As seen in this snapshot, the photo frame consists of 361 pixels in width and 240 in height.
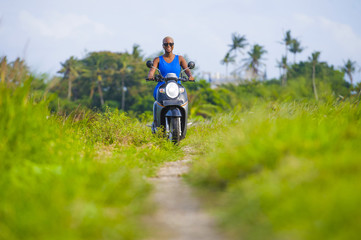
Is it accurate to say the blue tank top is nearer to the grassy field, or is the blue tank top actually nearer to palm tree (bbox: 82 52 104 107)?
the grassy field

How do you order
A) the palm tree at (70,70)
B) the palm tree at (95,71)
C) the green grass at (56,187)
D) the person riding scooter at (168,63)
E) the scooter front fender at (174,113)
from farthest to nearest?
the palm tree at (70,70), the palm tree at (95,71), the person riding scooter at (168,63), the scooter front fender at (174,113), the green grass at (56,187)

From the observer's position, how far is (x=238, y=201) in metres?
2.84

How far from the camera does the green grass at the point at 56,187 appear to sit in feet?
7.89

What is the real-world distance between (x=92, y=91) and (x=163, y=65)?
209ft

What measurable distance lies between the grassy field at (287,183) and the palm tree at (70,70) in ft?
224

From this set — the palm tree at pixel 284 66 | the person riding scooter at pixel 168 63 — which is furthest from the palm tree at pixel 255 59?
the person riding scooter at pixel 168 63

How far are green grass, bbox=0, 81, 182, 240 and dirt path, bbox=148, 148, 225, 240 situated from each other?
133mm

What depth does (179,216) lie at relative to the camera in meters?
2.80

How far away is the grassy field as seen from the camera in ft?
7.42

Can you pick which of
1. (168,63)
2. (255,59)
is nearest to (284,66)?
(255,59)

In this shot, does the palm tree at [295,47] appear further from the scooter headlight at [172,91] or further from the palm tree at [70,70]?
the scooter headlight at [172,91]

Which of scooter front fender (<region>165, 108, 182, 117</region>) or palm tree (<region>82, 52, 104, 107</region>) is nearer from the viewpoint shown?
scooter front fender (<region>165, 108, 182, 117</region>)

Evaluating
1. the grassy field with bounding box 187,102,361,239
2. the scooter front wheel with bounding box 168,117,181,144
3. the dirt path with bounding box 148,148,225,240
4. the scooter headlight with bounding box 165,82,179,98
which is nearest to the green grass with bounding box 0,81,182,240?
the dirt path with bounding box 148,148,225,240

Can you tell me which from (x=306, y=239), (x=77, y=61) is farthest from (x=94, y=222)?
(x=77, y=61)
